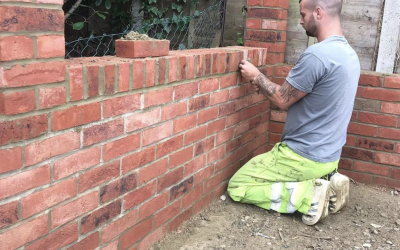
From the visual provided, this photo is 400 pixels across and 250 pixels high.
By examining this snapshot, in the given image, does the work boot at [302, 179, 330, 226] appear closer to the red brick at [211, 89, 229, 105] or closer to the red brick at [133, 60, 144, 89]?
the red brick at [211, 89, 229, 105]

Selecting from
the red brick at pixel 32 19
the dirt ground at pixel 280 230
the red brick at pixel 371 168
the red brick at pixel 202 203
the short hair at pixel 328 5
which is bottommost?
the dirt ground at pixel 280 230

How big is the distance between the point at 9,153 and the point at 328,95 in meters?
2.24

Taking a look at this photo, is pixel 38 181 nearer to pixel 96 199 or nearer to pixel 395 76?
pixel 96 199

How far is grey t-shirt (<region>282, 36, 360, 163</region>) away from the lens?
316cm

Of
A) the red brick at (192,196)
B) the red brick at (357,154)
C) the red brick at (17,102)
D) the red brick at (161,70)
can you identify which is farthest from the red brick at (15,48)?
the red brick at (357,154)

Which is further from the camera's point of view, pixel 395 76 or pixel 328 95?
pixel 395 76

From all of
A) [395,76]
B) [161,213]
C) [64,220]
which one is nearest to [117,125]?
[64,220]

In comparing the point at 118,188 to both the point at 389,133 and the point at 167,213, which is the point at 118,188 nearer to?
the point at 167,213

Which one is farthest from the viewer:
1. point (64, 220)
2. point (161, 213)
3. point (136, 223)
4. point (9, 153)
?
point (161, 213)

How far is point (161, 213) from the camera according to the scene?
112 inches

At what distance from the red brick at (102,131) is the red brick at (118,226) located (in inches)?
19.0

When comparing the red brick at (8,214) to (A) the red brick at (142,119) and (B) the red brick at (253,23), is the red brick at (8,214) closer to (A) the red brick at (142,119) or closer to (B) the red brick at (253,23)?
(A) the red brick at (142,119)

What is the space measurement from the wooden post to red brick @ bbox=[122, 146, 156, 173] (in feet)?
8.37

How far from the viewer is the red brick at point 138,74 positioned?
236 cm
